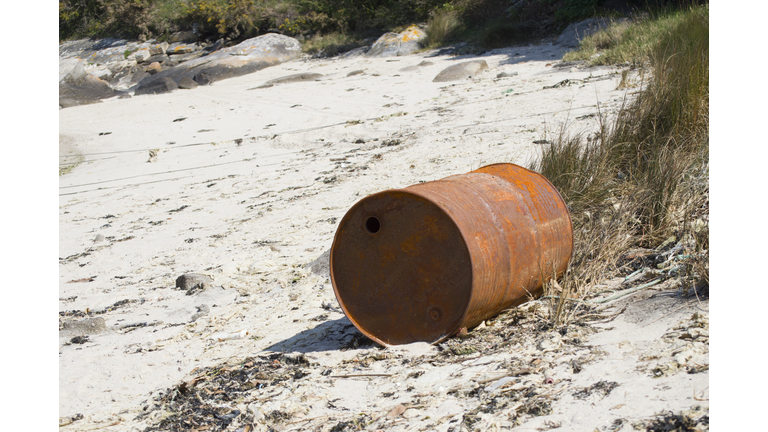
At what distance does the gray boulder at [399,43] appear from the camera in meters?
15.0

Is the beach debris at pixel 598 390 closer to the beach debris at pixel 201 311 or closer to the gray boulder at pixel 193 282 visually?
the beach debris at pixel 201 311

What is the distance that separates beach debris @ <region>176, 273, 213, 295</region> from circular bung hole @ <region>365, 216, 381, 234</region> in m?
1.84

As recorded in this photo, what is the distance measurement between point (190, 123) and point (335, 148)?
395 cm

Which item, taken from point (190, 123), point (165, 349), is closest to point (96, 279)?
point (165, 349)

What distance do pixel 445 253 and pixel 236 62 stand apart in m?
15.1

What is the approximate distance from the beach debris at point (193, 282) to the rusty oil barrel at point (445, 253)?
1.64m

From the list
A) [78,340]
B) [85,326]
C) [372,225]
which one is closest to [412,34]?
[85,326]

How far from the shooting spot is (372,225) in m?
2.78

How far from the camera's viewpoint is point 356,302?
286cm

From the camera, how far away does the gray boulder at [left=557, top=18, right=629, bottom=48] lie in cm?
1180

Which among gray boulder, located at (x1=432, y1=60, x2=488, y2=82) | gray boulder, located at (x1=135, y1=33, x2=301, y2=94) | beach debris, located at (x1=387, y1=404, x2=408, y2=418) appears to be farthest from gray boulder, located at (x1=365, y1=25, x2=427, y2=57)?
beach debris, located at (x1=387, y1=404, x2=408, y2=418)

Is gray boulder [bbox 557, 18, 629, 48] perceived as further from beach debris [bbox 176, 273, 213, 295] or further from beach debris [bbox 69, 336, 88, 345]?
beach debris [bbox 69, 336, 88, 345]

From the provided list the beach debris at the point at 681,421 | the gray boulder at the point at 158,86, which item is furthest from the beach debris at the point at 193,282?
Result: the gray boulder at the point at 158,86

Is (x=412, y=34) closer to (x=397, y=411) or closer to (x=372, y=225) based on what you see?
(x=372, y=225)
